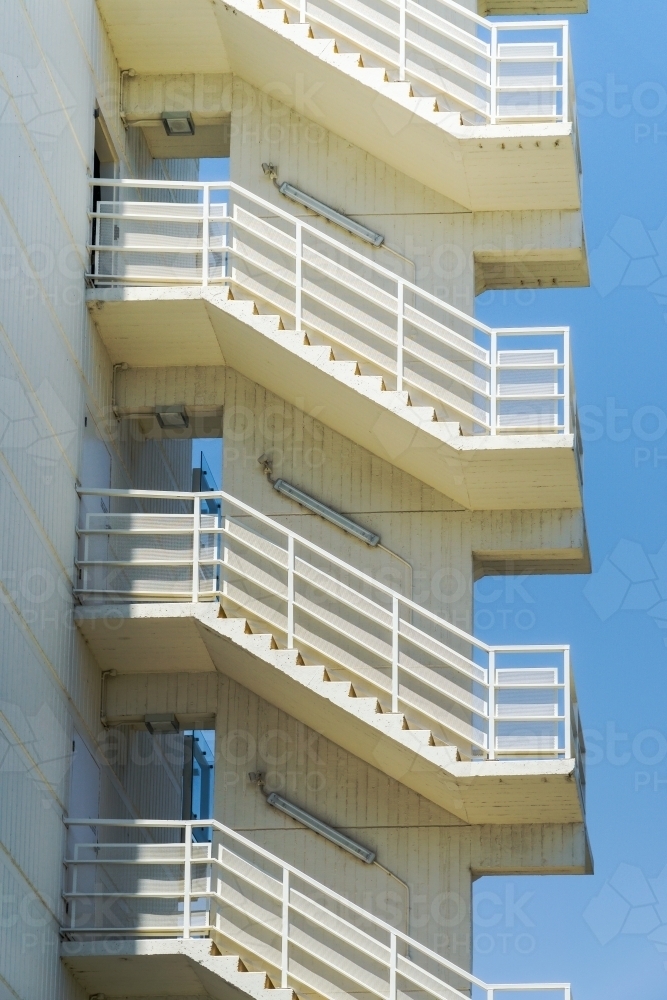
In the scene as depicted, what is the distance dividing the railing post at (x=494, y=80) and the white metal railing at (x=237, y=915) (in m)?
9.73

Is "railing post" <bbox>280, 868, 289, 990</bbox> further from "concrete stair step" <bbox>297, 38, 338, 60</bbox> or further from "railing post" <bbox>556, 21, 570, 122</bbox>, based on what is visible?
"concrete stair step" <bbox>297, 38, 338, 60</bbox>

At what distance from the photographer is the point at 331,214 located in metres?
31.1

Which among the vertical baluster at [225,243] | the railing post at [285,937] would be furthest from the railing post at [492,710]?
the vertical baluster at [225,243]

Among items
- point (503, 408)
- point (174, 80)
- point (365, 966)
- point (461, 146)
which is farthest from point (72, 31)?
point (365, 966)

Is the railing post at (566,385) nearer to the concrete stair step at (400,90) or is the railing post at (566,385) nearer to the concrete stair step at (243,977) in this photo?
the concrete stair step at (400,90)

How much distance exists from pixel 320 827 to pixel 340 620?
8.38 ft

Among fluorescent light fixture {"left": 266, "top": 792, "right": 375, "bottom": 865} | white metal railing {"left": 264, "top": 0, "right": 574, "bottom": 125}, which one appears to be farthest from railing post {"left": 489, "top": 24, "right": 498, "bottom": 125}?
fluorescent light fixture {"left": 266, "top": 792, "right": 375, "bottom": 865}

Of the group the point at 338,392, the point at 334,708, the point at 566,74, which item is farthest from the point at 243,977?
the point at 566,74

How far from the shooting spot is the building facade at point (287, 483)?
2666cm

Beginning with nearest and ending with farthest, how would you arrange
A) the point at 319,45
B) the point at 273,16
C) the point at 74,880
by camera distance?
the point at 74,880 → the point at 319,45 → the point at 273,16

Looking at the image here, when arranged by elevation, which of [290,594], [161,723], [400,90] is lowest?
[161,723]

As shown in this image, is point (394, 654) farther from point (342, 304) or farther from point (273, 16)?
point (273, 16)

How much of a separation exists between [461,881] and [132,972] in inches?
173

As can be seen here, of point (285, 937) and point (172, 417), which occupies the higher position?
point (172, 417)
